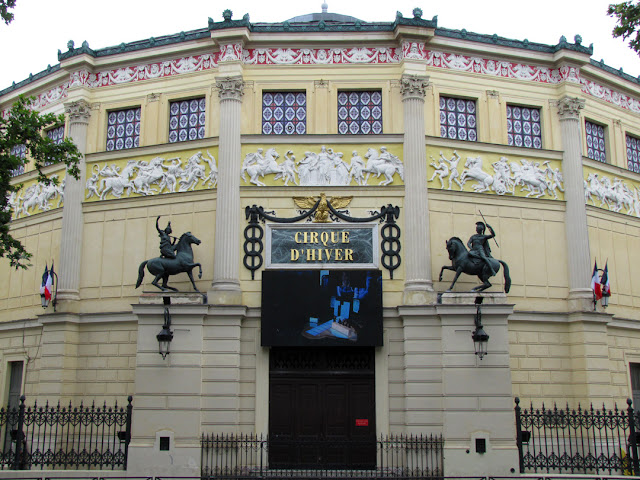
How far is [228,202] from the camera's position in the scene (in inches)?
925

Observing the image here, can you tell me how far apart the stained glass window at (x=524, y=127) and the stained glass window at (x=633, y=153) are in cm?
560

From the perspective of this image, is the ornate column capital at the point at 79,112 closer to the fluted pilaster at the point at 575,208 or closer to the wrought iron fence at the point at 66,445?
the wrought iron fence at the point at 66,445

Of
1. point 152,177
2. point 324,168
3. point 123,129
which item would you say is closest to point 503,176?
point 324,168

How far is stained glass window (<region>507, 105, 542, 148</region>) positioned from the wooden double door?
33.1ft

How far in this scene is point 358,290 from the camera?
22.6 meters

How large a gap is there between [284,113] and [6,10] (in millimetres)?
9763

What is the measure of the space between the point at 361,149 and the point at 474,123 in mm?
4820

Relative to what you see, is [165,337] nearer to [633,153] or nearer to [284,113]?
[284,113]

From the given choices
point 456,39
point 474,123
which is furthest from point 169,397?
point 456,39

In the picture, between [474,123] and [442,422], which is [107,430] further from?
[474,123]

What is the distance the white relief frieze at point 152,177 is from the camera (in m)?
24.4

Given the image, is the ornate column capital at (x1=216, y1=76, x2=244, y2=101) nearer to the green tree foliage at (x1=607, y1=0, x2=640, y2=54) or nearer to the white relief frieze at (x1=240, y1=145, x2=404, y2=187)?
the white relief frieze at (x1=240, y1=145, x2=404, y2=187)

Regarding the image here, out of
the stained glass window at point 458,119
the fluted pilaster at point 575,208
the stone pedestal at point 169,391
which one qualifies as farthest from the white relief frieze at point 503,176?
the stone pedestal at point 169,391

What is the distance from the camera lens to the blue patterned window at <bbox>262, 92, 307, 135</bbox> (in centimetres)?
2458
